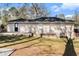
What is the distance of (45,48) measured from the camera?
7.71ft

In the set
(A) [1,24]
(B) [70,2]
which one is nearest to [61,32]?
(B) [70,2]

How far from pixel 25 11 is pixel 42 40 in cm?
25

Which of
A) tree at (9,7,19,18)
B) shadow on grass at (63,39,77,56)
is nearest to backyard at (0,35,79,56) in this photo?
shadow on grass at (63,39,77,56)

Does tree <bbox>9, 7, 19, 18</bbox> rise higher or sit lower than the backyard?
higher

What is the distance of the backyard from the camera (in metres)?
2.34

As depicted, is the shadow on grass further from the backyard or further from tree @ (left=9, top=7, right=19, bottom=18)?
tree @ (left=9, top=7, right=19, bottom=18)

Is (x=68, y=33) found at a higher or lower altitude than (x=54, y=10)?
lower

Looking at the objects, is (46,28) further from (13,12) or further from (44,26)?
(13,12)

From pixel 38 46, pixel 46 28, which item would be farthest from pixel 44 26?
pixel 38 46

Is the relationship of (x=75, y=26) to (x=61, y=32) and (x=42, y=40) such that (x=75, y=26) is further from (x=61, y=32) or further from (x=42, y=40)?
(x=42, y=40)

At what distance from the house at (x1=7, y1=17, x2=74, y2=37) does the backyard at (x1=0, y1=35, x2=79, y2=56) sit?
0.05 m

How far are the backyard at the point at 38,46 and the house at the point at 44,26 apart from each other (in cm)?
5

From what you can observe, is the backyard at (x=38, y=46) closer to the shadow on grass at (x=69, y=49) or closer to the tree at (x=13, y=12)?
the shadow on grass at (x=69, y=49)

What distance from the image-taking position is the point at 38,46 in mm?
2352
